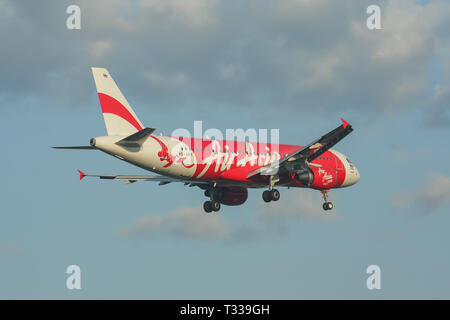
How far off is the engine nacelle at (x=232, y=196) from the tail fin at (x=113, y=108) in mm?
11453

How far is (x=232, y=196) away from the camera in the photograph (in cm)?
6456

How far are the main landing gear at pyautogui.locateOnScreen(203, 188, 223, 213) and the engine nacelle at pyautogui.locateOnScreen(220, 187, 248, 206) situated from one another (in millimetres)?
362

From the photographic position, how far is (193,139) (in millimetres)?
56656

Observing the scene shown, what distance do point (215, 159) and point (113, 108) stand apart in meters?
9.00

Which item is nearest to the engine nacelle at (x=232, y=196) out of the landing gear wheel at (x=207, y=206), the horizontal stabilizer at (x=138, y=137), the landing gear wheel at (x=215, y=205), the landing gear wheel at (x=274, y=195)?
the landing gear wheel at (x=215, y=205)

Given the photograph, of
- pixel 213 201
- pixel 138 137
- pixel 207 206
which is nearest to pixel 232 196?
pixel 213 201

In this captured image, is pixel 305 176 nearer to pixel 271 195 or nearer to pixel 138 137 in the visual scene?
pixel 271 195

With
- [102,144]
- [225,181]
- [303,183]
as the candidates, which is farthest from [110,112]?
[303,183]

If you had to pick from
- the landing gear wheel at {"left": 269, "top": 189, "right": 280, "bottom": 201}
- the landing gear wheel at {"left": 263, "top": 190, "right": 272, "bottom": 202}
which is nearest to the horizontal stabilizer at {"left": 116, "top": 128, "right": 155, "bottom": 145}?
the landing gear wheel at {"left": 263, "top": 190, "right": 272, "bottom": 202}

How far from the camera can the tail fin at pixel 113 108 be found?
5497 centimetres

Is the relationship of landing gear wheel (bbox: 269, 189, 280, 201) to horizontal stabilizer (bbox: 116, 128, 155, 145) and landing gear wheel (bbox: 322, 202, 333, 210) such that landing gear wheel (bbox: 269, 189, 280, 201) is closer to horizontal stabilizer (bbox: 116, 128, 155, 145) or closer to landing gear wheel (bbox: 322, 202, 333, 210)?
landing gear wheel (bbox: 322, 202, 333, 210)

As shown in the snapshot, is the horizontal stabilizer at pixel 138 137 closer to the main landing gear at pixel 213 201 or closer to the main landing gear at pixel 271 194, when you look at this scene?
the main landing gear at pixel 213 201

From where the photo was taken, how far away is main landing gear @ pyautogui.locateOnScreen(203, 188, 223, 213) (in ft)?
206
